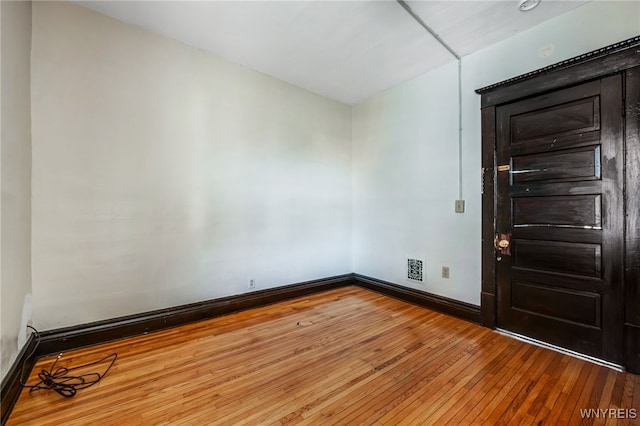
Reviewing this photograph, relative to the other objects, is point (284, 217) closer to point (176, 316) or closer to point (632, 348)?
point (176, 316)

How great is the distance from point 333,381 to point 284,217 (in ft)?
6.68

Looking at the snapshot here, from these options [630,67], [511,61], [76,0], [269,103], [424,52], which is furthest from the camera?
[269,103]

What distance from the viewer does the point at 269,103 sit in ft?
10.7

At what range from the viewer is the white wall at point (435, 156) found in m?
2.18

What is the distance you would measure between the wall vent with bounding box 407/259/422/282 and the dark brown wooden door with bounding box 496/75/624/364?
85 cm

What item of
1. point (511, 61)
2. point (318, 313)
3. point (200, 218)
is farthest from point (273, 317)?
point (511, 61)

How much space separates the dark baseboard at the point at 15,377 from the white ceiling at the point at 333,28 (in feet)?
8.69

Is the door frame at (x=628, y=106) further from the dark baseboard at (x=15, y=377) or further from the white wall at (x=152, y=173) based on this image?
the dark baseboard at (x=15, y=377)

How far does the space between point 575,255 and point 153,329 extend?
11.9 feet

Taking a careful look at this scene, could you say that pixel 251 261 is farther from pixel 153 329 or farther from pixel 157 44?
pixel 157 44

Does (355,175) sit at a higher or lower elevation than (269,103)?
lower

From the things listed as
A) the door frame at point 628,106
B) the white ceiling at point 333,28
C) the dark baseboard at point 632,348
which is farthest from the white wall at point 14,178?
the dark baseboard at point 632,348

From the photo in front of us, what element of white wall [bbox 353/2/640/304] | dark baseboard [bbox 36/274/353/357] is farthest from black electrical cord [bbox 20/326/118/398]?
white wall [bbox 353/2/640/304]

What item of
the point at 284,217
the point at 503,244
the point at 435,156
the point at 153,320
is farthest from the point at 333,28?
the point at 153,320
